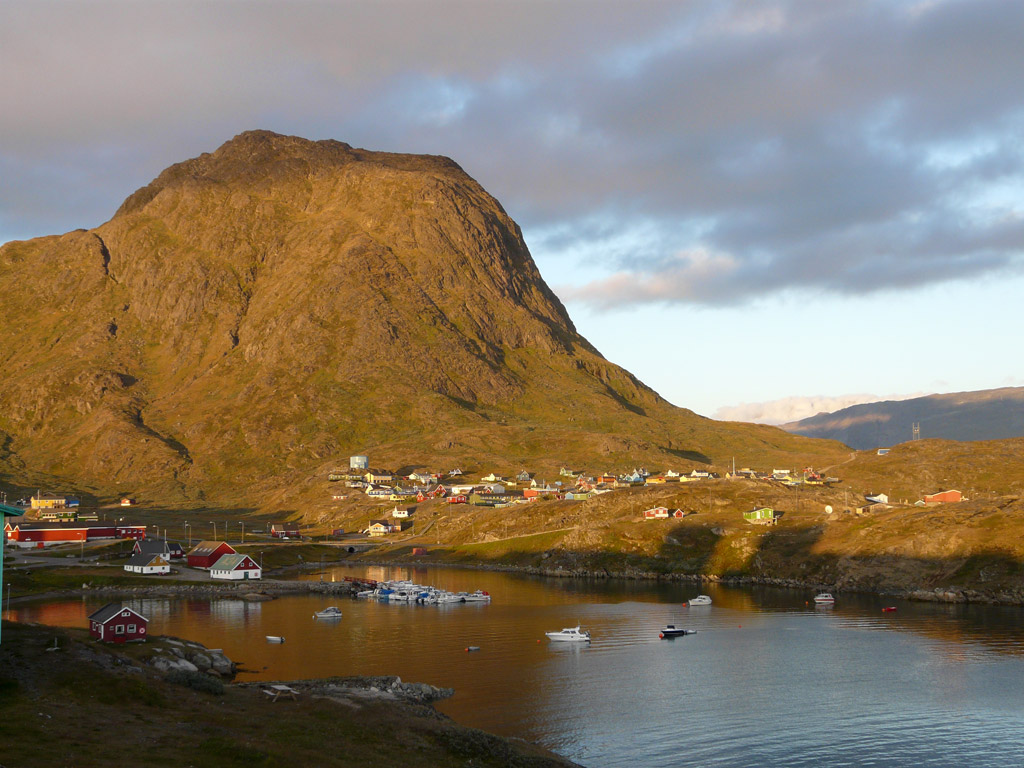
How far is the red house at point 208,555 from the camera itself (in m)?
158

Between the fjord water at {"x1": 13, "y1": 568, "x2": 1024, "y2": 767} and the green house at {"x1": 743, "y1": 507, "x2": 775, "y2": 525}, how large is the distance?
32977mm

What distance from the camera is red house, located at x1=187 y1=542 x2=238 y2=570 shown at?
519ft

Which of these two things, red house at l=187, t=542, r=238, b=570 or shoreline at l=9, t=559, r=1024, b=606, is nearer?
shoreline at l=9, t=559, r=1024, b=606

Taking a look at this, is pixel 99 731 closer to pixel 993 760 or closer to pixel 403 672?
pixel 403 672

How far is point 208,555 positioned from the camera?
15938 centimetres

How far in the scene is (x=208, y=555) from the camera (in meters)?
159

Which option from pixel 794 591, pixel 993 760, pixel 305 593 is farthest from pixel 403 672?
pixel 794 591

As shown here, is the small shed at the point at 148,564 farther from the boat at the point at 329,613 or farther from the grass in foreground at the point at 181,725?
the grass in foreground at the point at 181,725

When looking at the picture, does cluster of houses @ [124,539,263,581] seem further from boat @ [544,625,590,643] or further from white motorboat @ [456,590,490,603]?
boat @ [544,625,590,643]

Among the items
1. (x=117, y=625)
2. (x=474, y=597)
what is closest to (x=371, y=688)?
(x=117, y=625)

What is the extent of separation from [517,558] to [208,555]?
2414 inches

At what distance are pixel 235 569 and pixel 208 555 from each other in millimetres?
11049

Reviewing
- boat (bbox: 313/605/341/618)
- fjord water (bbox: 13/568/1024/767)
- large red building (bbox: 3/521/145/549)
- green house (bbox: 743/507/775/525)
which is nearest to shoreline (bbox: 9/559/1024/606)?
fjord water (bbox: 13/568/1024/767)

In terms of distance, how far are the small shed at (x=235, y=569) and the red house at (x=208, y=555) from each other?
3.45m
